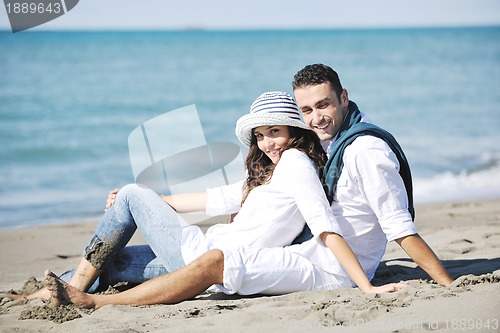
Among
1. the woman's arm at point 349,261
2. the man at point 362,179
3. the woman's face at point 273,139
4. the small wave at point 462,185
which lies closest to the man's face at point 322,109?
the man at point 362,179

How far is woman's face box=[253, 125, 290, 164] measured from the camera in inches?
152

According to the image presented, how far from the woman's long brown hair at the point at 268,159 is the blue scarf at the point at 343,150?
11 cm

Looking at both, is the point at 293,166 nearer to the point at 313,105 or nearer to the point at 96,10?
the point at 313,105

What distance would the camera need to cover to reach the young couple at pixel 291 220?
3.55 meters

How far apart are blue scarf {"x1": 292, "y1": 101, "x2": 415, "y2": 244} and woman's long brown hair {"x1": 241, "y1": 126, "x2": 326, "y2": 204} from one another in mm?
113

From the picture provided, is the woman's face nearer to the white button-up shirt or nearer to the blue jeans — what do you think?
the white button-up shirt

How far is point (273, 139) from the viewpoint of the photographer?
3861 mm

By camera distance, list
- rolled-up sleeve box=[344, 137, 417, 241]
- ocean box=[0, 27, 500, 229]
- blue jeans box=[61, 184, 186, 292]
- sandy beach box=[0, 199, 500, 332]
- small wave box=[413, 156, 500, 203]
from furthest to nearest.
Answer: ocean box=[0, 27, 500, 229] < small wave box=[413, 156, 500, 203] < blue jeans box=[61, 184, 186, 292] < rolled-up sleeve box=[344, 137, 417, 241] < sandy beach box=[0, 199, 500, 332]

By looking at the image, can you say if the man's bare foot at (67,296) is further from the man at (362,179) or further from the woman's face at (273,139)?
the man at (362,179)

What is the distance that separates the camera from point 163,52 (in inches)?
1430

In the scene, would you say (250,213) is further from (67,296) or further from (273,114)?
(67,296)

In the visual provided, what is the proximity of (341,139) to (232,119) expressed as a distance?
12.0 meters

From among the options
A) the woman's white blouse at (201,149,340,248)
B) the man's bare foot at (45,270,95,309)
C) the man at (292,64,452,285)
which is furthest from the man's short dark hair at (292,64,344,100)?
the man's bare foot at (45,270,95,309)

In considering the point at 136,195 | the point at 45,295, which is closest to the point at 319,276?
the point at 136,195
